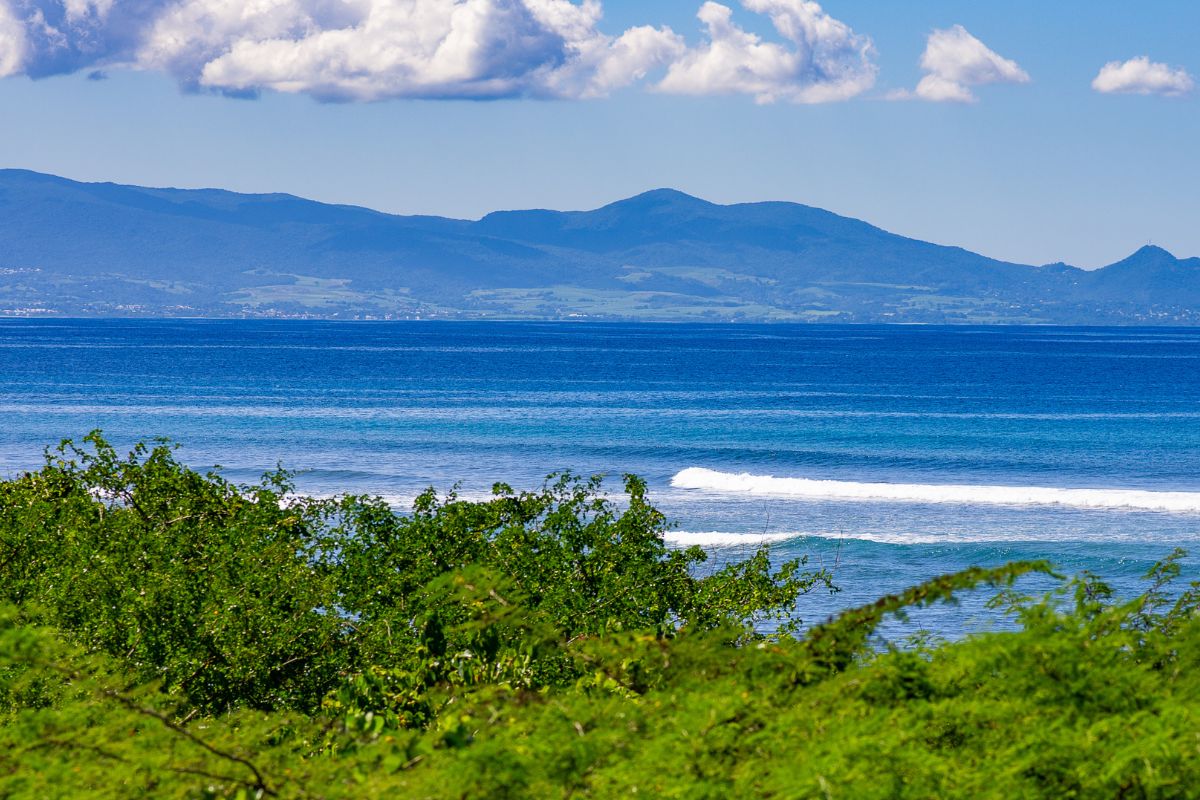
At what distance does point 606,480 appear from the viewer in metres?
59.2

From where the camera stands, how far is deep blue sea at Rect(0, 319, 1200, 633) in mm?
44750

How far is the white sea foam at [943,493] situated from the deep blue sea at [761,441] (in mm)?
207

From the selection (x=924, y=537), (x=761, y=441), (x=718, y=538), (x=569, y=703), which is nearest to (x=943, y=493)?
(x=924, y=537)

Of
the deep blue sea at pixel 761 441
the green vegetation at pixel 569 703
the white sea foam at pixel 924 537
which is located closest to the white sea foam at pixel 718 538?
the white sea foam at pixel 924 537

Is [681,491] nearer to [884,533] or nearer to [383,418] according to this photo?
[884,533]

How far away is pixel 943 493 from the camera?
2185 inches

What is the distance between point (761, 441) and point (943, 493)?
20.7 meters

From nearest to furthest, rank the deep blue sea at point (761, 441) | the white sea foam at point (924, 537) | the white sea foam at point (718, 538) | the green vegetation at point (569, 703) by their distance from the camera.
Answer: the green vegetation at point (569, 703)
the white sea foam at point (718, 538)
the white sea foam at point (924, 537)
the deep blue sea at point (761, 441)

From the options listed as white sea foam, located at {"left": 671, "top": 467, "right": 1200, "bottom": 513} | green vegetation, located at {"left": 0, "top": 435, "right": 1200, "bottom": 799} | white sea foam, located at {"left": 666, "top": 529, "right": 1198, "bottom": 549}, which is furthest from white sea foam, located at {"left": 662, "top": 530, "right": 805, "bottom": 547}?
green vegetation, located at {"left": 0, "top": 435, "right": 1200, "bottom": 799}

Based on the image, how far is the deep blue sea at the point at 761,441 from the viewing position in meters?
44.8

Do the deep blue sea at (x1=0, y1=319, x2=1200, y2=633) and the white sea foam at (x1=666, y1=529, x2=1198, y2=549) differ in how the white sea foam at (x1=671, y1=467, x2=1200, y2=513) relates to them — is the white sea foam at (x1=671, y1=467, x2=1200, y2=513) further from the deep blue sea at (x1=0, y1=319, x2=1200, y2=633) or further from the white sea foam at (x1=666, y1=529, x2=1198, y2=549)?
the white sea foam at (x1=666, y1=529, x2=1198, y2=549)

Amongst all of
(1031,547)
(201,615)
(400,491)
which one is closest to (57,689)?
(201,615)

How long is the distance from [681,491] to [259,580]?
4057 centimetres

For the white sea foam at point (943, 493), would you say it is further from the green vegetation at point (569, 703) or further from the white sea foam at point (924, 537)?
the green vegetation at point (569, 703)
